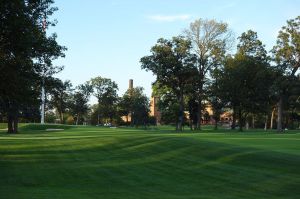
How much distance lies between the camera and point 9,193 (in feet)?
49.0

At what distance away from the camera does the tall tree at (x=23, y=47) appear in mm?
21047

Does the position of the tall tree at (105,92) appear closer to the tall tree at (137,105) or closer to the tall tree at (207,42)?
the tall tree at (137,105)

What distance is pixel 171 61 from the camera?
78.8 metres

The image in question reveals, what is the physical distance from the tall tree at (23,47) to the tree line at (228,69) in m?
51.1

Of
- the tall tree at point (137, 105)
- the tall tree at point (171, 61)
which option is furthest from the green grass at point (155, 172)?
the tall tree at point (137, 105)

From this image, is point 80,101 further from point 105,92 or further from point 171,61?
point 171,61

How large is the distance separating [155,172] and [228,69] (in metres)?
62.7

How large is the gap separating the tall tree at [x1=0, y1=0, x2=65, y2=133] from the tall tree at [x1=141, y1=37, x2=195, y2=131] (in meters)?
50.1

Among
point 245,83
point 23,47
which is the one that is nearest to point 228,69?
point 245,83

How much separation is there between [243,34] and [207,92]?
12500 mm

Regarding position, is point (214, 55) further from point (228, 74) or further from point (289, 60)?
point (289, 60)

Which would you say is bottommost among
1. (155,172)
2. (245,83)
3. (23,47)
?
(155,172)

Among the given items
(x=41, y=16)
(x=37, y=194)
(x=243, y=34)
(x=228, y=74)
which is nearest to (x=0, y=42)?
(x=41, y=16)

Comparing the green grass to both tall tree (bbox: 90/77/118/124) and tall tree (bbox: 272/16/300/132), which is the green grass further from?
tall tree (bbox: 90/77/118/124)
